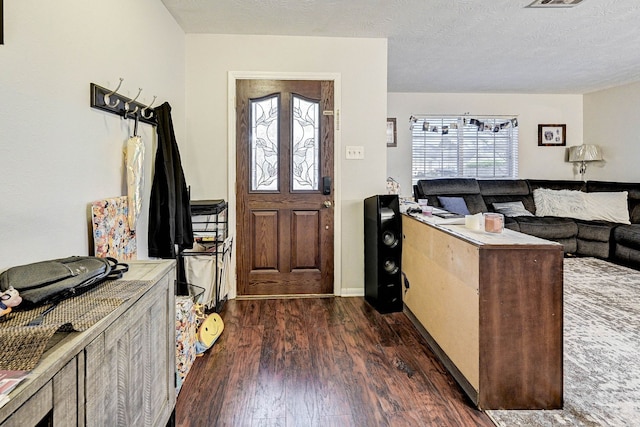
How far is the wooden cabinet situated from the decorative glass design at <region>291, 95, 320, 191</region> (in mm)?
2099

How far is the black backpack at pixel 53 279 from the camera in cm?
110

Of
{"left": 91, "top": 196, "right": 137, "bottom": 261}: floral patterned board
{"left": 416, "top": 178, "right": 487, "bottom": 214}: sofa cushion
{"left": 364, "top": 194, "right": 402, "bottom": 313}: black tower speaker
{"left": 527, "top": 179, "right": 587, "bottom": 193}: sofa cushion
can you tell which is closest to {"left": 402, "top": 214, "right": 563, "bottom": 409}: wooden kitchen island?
{"left": 364, "top": 194, "right": 402, "bottom": 313}: black tower speaker

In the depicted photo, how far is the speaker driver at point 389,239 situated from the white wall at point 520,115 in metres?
2.86

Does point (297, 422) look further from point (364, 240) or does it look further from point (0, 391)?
point (364, 240)

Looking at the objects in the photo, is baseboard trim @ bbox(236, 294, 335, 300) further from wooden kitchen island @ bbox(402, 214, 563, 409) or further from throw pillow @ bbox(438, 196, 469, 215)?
throw pillow @ bbox(438, 196, 469, 215)

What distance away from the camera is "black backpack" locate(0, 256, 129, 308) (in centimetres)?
110

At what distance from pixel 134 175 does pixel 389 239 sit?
1926 mm

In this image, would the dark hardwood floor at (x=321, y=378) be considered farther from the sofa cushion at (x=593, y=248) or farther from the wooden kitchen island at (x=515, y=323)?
the sofa cushion at (x=593, y=248)

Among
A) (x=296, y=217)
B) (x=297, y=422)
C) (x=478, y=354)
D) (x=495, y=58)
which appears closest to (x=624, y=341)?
(x=478, y=354)

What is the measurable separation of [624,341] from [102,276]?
305 cm

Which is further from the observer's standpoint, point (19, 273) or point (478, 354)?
point (478, 354)

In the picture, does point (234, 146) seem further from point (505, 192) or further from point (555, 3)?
point (505, 192)

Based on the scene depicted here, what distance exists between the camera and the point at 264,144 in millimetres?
3621

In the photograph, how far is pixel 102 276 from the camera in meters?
1.32
